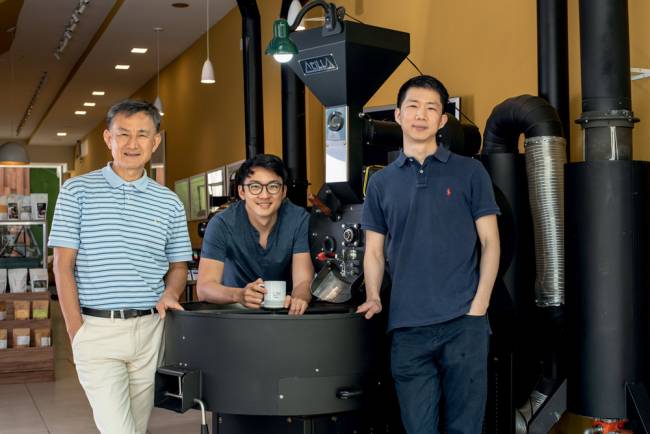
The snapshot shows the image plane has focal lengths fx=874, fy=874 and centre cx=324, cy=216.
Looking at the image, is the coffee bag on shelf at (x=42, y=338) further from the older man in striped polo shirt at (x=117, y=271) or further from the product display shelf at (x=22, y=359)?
the older man in striped polo shirt at (x=117, y=271)

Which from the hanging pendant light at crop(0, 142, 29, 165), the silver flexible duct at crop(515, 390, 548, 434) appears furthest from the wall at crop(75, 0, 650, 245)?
the hanging pendant light at crop(0, 142, 29, 165)

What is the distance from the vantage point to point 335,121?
11.4 ft

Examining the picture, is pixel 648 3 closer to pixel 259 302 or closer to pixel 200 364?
pixel 259 302

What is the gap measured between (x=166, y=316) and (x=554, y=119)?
1.90 meters

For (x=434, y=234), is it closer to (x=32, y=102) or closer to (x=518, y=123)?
(x=518, y=123)

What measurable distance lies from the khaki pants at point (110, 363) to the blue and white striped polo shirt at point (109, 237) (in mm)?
65

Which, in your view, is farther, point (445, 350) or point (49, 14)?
point (49, 14)

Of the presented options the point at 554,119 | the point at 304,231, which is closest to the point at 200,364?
the point at 304,231

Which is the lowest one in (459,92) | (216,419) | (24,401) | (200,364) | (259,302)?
(24,401)

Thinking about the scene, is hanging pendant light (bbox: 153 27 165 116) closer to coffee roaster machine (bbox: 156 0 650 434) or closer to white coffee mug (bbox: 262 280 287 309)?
coffee roaster machine (bbox: 156 0 650 434)

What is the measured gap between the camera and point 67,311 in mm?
2684

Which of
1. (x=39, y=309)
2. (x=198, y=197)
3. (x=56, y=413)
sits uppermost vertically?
(x=198, y=197)

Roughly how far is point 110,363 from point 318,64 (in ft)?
4.72

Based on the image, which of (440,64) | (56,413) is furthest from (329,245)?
(56,413)
